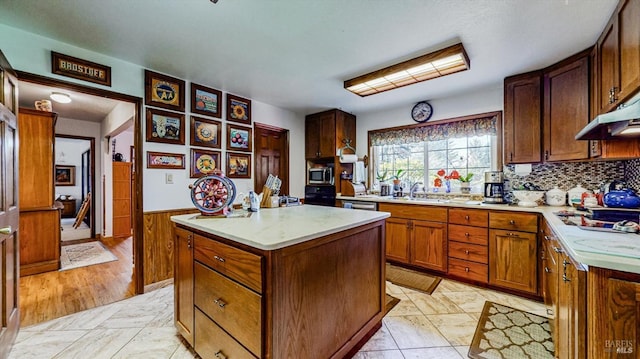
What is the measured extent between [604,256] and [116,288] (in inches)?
150

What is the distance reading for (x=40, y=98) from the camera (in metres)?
3.79

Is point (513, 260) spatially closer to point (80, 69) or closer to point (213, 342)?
point (213, 342)

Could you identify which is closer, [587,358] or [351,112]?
[587,358]

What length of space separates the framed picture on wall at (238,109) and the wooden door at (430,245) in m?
2.72

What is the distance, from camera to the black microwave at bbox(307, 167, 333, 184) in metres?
4.23

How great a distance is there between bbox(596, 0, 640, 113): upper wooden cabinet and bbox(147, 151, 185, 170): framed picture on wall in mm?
3783

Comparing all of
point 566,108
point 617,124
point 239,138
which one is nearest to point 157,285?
point 239,138

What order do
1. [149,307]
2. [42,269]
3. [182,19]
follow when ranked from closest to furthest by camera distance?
1. [182,19]
2. [149,307]
3. [42,269]

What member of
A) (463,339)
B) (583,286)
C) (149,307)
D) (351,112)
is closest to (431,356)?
(463,339)

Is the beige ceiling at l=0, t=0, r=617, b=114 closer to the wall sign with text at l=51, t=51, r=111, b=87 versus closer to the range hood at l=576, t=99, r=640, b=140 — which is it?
the wall sign with text at l=51, t=51, r=111, b=87

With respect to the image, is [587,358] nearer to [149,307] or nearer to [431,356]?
[431,356]

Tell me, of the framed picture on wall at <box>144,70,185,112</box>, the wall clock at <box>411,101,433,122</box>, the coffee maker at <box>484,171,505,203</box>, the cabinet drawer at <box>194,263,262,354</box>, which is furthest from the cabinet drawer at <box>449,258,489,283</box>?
the framed picture on wall at <box>144,70,185,112</box>

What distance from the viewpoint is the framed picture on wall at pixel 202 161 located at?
10.00 ft

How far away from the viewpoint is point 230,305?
1.30 metres
